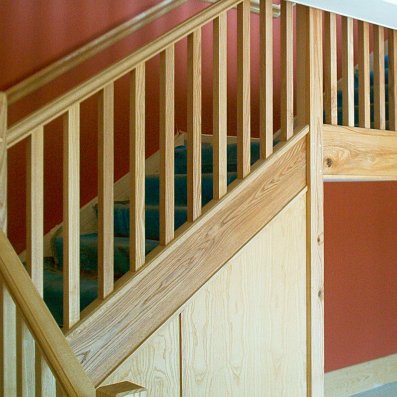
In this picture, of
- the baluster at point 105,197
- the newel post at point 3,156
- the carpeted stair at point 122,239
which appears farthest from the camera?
→ the carpeted stair at point 122,239

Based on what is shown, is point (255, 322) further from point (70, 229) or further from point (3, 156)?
point (3, 156)

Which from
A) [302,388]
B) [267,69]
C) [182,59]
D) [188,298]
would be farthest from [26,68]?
[302,388]

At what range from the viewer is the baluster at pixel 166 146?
233cm

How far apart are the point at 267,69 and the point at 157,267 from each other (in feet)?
3.06

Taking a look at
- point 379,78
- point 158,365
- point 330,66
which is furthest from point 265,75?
point 158,365

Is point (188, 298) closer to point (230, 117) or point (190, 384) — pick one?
point (190, 384)

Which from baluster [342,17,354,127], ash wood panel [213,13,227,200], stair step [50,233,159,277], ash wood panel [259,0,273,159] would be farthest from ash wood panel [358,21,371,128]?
stair step [50,233,159,277]

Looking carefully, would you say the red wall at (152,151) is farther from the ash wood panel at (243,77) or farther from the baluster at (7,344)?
the baluster at (7,344)

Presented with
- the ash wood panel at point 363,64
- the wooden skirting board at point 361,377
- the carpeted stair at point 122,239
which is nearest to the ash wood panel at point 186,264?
the carpeted stair at point 122,239

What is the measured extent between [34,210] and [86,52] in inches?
59.7

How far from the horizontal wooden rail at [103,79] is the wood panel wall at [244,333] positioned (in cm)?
84

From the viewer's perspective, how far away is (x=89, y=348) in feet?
7.13

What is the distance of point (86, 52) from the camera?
3383 mm

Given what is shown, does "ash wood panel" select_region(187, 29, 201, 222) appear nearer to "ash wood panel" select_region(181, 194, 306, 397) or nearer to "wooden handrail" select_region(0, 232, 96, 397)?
"ash wood panel" select_region(181, 194, 306, 397)
